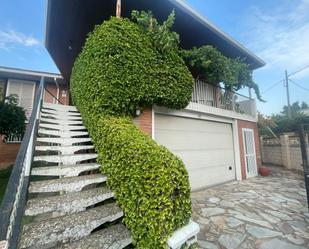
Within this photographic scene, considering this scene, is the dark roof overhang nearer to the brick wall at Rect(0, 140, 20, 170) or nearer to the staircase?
the staircase

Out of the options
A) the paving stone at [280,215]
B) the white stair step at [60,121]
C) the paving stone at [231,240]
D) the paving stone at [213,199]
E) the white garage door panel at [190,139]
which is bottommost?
the paving stone at [231,240]

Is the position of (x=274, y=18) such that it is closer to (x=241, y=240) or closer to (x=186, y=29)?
(x=186, y=29)

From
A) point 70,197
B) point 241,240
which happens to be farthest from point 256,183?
point 70,197

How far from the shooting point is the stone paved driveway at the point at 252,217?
295 centimetres

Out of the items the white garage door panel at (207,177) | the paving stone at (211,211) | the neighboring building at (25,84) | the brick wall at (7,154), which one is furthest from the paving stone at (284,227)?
the brick wall at (7,154)

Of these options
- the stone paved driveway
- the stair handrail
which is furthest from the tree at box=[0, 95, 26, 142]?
the stone paved driveway

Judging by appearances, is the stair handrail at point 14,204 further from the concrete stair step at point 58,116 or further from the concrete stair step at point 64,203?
the concrete stair step at point 58,116

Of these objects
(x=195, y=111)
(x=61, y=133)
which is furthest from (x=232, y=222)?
(x=61, y=133)

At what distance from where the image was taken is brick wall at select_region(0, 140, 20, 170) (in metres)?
8.61

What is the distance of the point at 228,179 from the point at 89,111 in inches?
240

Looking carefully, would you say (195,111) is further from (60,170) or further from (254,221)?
(60,170)

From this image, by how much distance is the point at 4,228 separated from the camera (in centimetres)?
110

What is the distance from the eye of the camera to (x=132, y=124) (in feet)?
12.5

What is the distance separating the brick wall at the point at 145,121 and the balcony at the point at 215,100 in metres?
1.76
